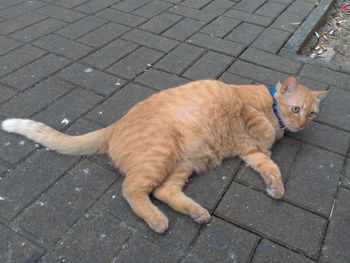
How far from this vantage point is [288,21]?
5.52m

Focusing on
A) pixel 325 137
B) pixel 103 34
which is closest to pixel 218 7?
pixel 103 34

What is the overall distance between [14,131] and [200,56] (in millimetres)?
2387

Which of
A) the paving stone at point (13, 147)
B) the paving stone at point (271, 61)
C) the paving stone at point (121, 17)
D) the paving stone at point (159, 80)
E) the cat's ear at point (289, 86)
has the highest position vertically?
the cat's ear at point (289, 86)

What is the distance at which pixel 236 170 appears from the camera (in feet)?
10.4

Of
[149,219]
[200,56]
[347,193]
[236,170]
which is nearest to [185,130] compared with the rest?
[236,170]

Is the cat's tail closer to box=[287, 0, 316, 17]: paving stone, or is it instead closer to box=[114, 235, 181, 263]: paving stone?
box=[114, 235, 181, 263]: paving stone

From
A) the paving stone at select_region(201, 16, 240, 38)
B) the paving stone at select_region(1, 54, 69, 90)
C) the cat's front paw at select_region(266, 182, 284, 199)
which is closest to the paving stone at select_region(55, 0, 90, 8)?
the paving stone at select_region(1, 54, 69, 90)

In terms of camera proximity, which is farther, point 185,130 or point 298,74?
point 298,74

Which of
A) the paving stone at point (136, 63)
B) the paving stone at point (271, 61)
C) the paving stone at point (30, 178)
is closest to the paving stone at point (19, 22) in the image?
the paving stone at point (136, 63)

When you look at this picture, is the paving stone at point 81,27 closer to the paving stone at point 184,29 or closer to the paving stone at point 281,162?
the paving stone at point 184,29

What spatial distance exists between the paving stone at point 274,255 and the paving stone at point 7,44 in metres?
3.73

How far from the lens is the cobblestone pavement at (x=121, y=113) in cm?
257

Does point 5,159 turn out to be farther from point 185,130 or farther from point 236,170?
point 236,170

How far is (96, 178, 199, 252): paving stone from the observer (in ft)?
8.46
